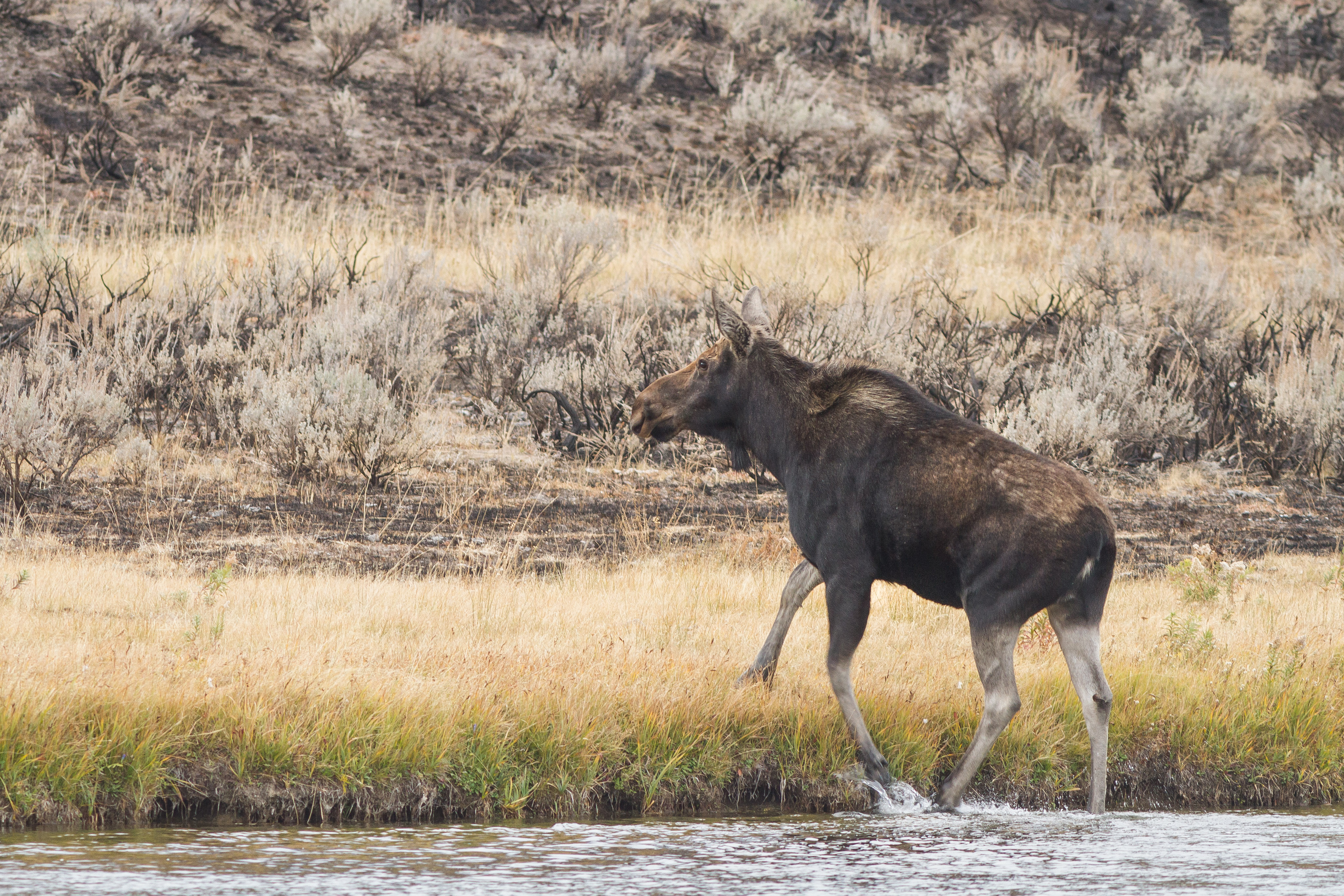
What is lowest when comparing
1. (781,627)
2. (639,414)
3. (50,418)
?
(50,418)

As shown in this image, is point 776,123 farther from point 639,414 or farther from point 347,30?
point 639,414

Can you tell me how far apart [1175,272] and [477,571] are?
40.2 feet

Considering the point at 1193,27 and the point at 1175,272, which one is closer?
the point at 1175,272

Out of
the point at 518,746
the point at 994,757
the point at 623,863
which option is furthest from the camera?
the point at 994,757

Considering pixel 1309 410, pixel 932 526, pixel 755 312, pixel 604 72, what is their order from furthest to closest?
pixel 604 72 → pixel 1309 410 → pixel 755 312 → pixel 932 526

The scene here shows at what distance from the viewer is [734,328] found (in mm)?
7699

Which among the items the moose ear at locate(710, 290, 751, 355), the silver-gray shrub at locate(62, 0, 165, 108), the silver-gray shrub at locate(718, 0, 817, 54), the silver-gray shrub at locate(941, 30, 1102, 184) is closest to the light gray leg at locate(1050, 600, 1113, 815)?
the moose ear at locate(710, 290, 751, 355)

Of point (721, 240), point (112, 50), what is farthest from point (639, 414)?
point (112, 50)

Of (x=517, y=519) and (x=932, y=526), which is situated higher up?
(x=932, y=526)

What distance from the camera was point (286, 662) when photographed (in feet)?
23.7

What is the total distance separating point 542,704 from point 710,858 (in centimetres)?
146

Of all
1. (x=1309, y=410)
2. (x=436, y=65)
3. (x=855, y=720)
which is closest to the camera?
(x=855, y=720)

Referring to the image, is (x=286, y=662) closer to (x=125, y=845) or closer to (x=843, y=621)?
(x=125, y=845)

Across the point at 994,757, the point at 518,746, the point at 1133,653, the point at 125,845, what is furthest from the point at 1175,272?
the point at 125,845
